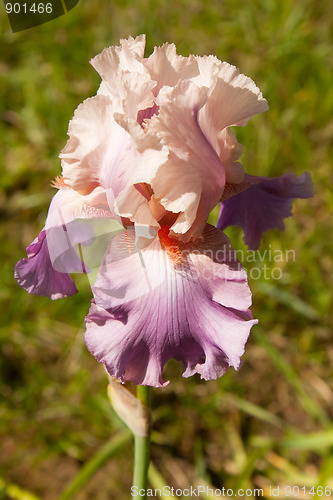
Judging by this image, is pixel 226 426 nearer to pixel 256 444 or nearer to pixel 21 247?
pixel 256 444

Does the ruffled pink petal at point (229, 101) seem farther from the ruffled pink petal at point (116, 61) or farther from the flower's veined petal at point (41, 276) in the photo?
the flower's veined petal at point (41, 276)

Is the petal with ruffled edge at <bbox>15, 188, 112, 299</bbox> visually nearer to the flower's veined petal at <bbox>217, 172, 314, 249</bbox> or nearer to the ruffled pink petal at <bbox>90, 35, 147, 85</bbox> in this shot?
the ruffled pink petal at <bbox>90, 35, 147, 85</bbox>

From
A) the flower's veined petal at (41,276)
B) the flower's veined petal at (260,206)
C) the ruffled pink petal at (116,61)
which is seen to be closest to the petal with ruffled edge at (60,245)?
the flower's veined petal at (41,276)

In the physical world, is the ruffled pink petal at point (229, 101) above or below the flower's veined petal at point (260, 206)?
above

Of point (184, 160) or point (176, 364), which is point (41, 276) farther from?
point (176, 364)

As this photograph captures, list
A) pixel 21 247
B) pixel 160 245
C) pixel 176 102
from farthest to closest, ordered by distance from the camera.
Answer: pixel 21 247
pixel 160 245
pixel 176 102

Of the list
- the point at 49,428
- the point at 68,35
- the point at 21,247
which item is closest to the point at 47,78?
the point at 68,35
